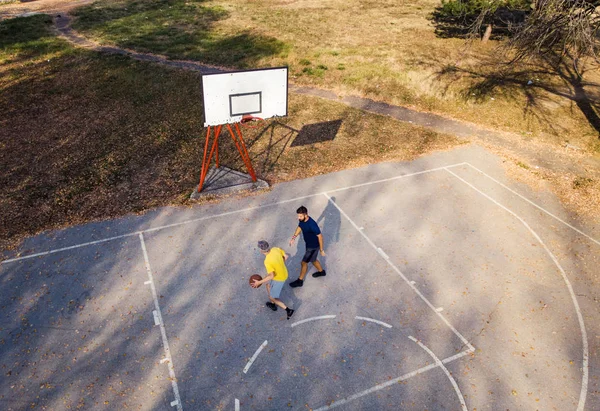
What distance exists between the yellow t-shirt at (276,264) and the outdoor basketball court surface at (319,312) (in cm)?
129

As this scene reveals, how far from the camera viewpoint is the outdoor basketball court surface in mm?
7953

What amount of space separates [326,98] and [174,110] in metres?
8.21

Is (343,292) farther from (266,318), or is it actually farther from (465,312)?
(465,312)

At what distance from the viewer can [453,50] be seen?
2769 cm

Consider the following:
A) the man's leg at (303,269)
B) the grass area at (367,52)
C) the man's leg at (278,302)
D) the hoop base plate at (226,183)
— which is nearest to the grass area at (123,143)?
the hoop base plate at (226,183)

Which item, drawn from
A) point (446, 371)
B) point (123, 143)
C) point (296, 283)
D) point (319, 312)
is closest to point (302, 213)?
point (296, 283)

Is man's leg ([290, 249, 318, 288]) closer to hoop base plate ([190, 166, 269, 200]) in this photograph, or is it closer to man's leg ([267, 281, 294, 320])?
man's leg ([267, 281, 294, 320])

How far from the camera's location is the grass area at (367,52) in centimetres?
2038

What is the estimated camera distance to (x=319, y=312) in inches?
374

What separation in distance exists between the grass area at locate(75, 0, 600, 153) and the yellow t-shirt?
1513 cm

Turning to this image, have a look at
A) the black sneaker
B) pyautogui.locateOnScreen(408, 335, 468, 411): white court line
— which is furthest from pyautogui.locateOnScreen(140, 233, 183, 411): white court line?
pyautogui.locateOnScreen(408, 335, 468, 411): white court line

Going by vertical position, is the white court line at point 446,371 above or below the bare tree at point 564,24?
below

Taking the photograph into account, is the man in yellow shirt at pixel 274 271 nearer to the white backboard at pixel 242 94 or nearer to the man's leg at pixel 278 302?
the man's leg at pixel 278 302

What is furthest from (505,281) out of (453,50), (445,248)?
(453,50)
